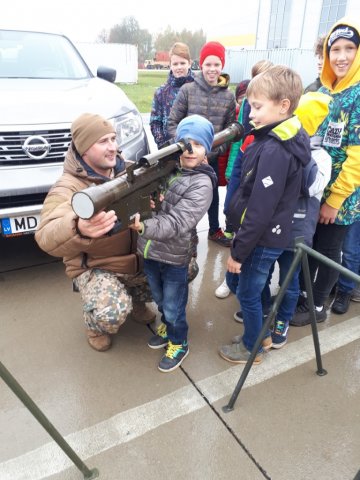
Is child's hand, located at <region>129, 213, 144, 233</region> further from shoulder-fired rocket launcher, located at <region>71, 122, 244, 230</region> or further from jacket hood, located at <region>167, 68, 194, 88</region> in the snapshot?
jacket hood, located at <region>167, 68, 194, 88</region>

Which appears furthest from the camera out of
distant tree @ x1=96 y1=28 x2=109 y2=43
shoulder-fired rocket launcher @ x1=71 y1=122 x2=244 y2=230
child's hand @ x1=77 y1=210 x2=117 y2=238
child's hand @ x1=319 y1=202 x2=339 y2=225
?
distant tree @ x1=96 y1=28 x2=109 y2=43

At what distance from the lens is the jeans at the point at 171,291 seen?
2.27 m

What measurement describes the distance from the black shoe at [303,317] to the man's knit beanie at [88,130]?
6.19ft

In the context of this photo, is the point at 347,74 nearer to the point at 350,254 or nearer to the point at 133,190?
the point at 350,254

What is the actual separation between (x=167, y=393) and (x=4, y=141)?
215 cm

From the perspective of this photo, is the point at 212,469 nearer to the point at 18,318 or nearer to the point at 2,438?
the point at 2,438

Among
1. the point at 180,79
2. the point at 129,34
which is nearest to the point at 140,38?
the point at 129,34

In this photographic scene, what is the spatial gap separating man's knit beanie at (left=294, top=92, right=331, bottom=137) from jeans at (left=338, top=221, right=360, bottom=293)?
94 cm

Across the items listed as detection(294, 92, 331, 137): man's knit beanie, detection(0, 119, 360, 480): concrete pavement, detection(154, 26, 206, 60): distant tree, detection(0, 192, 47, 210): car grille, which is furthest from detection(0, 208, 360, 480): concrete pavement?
detection(154, 26, 206, 60): distant tree

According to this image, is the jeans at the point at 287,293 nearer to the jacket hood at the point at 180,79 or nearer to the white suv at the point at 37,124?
the white suv at the point at 37,124

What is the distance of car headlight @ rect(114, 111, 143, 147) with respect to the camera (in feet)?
11.0

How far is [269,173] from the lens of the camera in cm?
192

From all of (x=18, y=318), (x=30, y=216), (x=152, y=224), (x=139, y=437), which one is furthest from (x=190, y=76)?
(x=139, y=437)

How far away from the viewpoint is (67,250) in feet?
6.83
